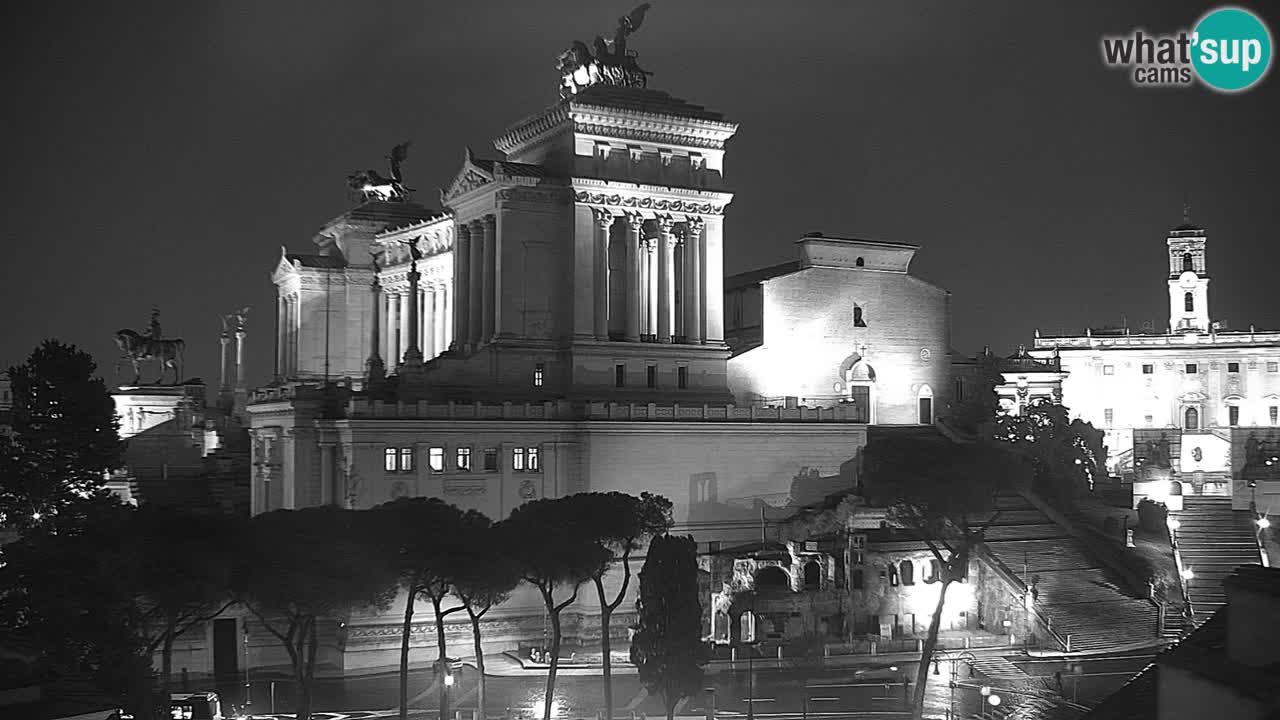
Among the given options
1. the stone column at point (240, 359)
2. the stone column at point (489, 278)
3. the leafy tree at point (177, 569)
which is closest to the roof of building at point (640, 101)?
the stone column at point (489, 278)

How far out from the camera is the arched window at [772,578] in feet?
212

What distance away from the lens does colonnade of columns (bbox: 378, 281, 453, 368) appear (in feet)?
298

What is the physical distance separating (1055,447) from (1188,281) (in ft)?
165

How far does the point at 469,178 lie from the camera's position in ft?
255

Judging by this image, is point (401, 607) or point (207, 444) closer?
point (401, 607)

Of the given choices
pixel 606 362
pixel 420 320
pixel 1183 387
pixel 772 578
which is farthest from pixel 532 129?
pixel 1183 387

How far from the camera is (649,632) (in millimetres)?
49312

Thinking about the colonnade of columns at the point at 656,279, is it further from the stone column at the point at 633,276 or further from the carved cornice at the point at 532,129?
the carved cornice at the point at 532,129

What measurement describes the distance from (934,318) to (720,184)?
19021 millimetres

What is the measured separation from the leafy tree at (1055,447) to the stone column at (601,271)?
25.4 meters

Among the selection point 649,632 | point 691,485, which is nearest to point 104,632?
point 649,632

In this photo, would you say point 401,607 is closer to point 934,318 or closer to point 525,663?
point 525,663

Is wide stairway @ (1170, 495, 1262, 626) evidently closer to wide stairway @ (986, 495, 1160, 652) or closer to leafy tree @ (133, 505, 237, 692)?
wide stairway @ (986, 495, 1160, 652)

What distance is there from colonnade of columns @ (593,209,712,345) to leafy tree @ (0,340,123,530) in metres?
26.4
